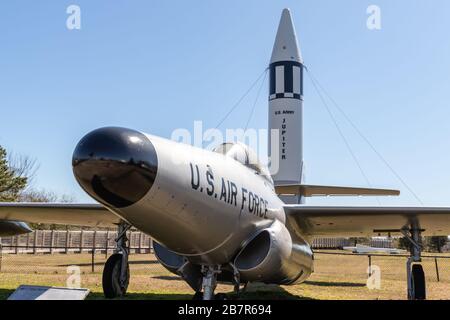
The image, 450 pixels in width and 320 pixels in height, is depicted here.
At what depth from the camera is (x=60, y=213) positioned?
1352 centimetres

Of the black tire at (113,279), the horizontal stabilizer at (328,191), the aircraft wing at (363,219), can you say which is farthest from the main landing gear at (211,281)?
the horizontal stabilizer at (328,191)

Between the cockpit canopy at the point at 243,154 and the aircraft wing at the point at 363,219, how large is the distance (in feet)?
4.77

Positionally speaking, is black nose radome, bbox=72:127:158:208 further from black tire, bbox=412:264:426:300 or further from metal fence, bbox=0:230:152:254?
metal fence, bbox=0:230:152:254

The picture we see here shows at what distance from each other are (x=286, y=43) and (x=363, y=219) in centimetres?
2255

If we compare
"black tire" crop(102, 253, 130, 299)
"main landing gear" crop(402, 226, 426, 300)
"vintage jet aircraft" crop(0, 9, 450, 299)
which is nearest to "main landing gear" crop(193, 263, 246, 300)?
"vintage jet aircraft" crop(0, 9, 450, 299)

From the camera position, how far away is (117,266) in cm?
1214

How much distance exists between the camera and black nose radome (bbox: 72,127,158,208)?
517 centimetres

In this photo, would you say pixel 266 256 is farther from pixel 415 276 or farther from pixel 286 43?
pixel 286 43

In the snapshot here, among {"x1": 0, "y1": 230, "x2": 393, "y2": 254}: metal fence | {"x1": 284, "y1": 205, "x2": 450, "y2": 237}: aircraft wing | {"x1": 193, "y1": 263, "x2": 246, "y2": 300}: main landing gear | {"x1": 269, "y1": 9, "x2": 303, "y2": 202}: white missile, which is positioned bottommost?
{"x1": 0, "y1": 230, "x2": 393, "y2": 254}: metal fence

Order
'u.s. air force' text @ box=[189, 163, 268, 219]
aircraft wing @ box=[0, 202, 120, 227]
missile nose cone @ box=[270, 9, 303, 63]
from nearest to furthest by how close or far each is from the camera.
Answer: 'u.s. air force' text @ box=[189, 163, 268, 219]
aircraft wing @ box=[0, 202, 120, 227]
missile nose cone @ box=[270, 9, 303, 63]

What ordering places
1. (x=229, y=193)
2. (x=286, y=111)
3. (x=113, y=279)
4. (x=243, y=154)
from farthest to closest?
(x=286, y=111)
(x=113, y=279)
(x=243, y=154)
(x=229, y=193)

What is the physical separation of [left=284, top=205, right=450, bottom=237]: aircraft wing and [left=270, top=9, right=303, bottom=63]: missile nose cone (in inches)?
786

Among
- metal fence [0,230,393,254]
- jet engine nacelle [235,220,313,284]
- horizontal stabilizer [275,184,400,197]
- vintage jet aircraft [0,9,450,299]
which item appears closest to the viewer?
vintage jet aircraft [0,9,450,299]

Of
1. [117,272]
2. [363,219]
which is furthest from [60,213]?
[363,219]
